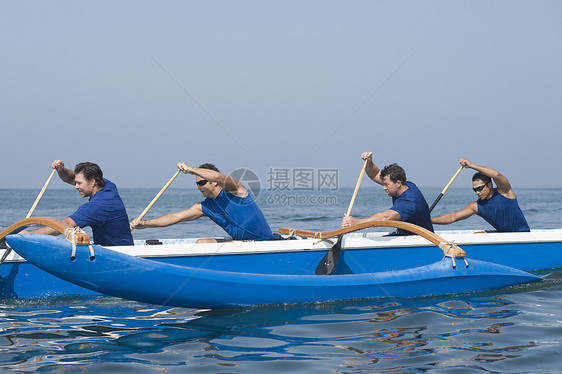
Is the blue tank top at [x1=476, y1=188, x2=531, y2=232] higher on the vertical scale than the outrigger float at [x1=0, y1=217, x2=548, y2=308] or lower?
higher

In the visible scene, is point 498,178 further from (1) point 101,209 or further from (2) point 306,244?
(1) point 101,209

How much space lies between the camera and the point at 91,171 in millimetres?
6215

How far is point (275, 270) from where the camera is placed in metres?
6.55

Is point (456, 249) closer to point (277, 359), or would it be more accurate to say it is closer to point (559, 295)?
point (559, 295)

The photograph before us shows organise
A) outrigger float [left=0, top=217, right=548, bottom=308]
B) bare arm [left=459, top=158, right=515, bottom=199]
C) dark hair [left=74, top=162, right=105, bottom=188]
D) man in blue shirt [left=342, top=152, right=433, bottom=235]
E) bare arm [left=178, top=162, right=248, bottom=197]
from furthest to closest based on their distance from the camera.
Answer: bare arm [left=459, top=158, right=515, bottom=199], man in blue shirt [left=342, top=152, right=433, bottom=235], bare arm [left=178, top=162, right=248, bottom=197], dark hair [left=74, top=162, right=105, bottom=188], outrigger float [left=0, top=217, right=548, bottom=308]

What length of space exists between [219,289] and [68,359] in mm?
1516

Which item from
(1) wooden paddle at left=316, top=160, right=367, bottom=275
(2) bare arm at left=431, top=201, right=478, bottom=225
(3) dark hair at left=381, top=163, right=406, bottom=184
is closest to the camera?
(1) wooden paddle at left=316, top=160, right=367, bottom=275

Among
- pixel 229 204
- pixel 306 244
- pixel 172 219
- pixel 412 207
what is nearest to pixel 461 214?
pixel 412 207

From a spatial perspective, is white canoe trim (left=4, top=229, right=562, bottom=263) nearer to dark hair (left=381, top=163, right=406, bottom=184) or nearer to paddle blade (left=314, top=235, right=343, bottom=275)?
paddle blade (left=314, top=235, right=343, bottom=275)

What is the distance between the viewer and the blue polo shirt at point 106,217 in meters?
6.00

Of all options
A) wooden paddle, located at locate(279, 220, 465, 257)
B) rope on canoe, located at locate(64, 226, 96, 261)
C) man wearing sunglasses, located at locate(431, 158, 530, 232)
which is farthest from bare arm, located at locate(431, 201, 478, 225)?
rope on canoe, located at locate(64, 226, 96, 261)

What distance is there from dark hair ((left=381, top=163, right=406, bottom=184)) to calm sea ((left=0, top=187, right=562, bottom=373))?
5.23ft

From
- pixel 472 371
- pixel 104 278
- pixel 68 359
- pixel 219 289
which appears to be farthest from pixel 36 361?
pixel 472 371

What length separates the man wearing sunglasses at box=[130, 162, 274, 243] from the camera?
6578mm
